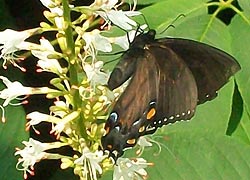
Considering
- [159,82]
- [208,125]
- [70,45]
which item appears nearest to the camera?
[70,45]

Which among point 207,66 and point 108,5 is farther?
point 207,66

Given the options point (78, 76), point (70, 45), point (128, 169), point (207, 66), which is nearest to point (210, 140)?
point (207, 66)

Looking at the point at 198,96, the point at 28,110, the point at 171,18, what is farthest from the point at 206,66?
the point at 28,110

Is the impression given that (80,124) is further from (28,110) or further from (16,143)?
(28,110)

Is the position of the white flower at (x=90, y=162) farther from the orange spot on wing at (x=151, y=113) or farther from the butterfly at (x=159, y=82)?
the orange spot on wing at (x=151, y=113)

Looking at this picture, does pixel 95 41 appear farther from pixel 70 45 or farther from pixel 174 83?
pixel 174 83

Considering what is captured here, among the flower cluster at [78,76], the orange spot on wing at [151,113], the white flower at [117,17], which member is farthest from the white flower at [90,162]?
the white flower at [117,17]

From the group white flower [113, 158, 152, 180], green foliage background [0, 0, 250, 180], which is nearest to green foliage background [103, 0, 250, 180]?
green foliage background [0, 0, 250, 180]
